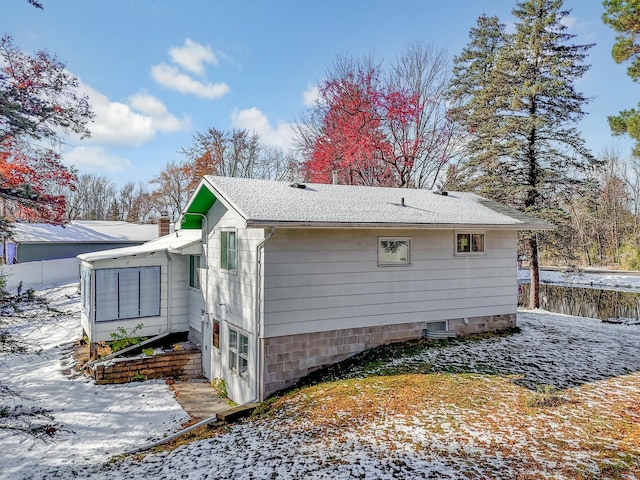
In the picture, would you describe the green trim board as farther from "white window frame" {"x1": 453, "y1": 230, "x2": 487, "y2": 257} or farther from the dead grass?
"white window frame" {"x1": 453, "y1": 230, "x2": 487, "y2": 257}

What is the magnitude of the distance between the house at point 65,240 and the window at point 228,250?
1812cm

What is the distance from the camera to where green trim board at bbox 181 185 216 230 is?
9.23 metres

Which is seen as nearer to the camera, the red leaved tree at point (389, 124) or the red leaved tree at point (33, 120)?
the red leaved tree at point (33, 120)

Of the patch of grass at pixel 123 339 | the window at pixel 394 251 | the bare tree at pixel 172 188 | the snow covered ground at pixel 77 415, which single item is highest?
the bare tree at pixel 172 188

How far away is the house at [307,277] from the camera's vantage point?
23.5ft

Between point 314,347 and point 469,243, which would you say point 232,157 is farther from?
point 314,347

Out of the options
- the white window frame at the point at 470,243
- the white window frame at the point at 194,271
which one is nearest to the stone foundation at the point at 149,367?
the white window frame at the point at 194,271

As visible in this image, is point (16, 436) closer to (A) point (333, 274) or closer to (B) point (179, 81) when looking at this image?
(A) point (333, 274)

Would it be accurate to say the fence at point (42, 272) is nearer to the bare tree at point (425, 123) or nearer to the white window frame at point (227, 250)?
the white window frame at point (227, 250)

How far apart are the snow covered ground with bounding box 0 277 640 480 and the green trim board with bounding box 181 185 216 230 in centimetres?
381

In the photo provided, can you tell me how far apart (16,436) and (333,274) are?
21.9 ft

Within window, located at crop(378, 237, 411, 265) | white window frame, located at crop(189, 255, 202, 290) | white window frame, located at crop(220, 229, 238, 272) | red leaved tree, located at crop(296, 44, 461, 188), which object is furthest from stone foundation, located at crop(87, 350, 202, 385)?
red leaved tree, located at crop(296, 44, 461, 188)

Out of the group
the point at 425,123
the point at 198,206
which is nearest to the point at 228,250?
→ the point at 198,206

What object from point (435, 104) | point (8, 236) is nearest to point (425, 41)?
point (435, 104)
